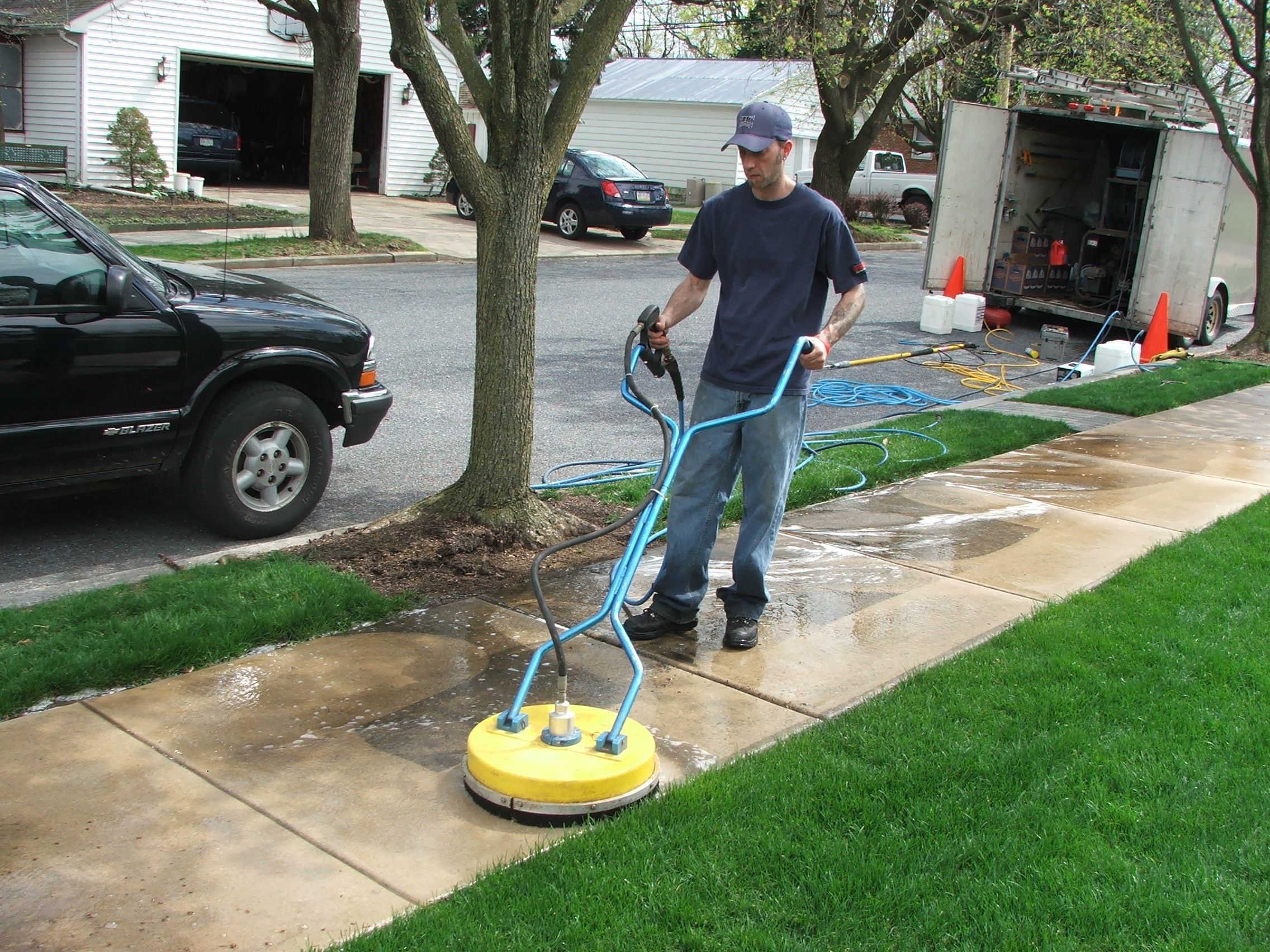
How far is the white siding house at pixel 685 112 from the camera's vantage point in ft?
114

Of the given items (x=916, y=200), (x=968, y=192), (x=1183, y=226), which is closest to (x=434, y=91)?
(x=1183, y=226)

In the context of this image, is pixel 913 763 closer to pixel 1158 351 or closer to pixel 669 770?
pixel 669 770

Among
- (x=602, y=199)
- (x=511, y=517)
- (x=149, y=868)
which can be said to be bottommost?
(x=149, y=868)

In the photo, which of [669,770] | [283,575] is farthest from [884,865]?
[283,575]

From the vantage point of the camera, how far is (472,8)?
3719cm

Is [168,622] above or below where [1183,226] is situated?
below

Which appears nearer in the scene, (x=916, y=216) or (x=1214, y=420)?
(x=1214, y=420)

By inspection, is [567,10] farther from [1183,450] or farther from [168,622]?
[1183,450]

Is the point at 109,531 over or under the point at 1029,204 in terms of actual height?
under

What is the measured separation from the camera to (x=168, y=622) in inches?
179

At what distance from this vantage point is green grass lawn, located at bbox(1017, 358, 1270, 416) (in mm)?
10211

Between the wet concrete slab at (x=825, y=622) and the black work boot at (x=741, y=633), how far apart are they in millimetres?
31

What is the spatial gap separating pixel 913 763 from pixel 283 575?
8.90ft

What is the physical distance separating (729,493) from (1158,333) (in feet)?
33.9
